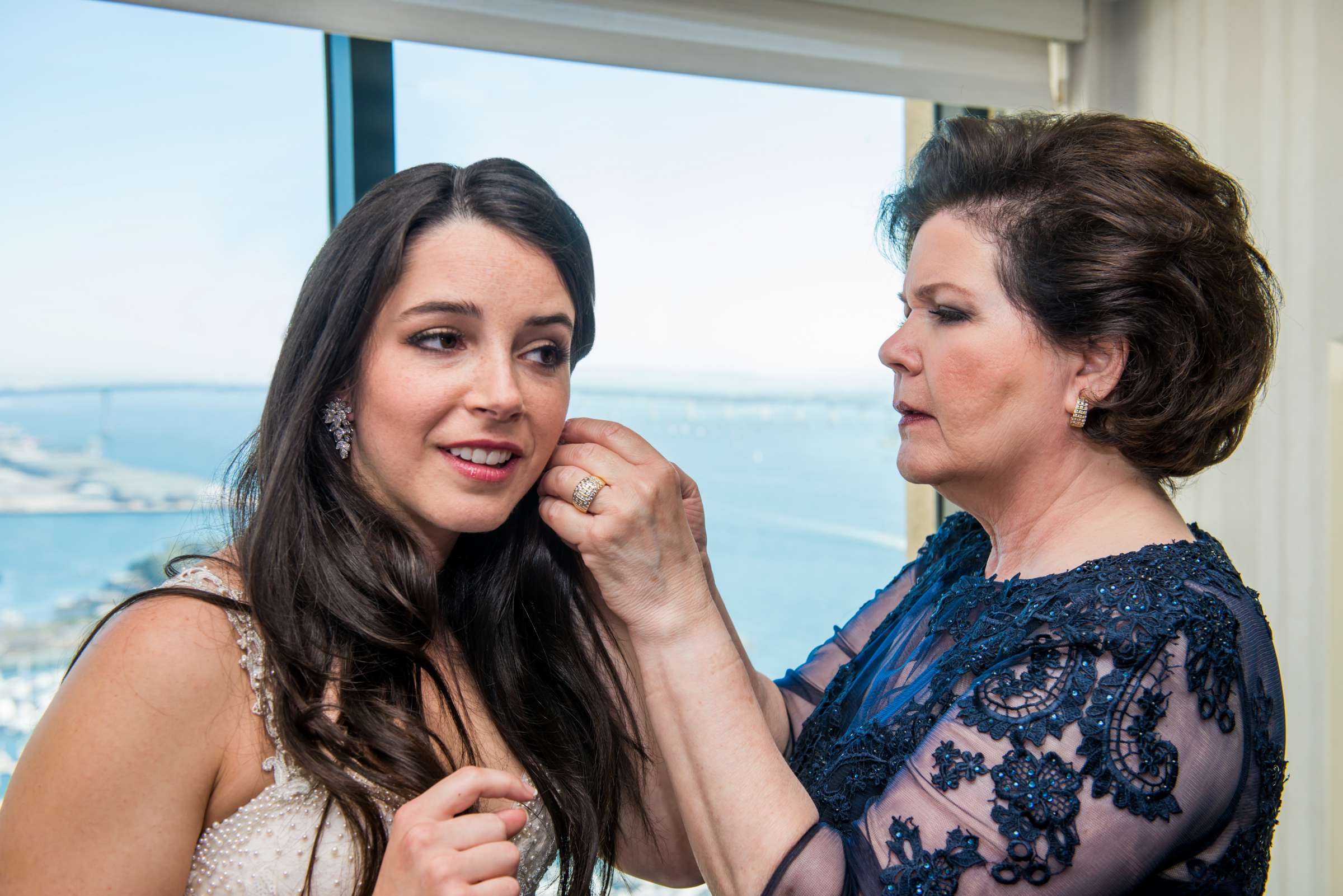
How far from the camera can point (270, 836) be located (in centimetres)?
109

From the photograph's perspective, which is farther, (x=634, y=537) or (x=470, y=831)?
(x=634, y=537)

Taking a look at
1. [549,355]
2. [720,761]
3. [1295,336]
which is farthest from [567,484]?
[1295,336]

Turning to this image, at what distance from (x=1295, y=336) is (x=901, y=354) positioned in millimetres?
1446

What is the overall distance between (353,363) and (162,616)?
14.0 inches

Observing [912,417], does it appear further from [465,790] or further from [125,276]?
[125,276]

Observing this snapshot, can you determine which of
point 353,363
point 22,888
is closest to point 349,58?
point 353,363

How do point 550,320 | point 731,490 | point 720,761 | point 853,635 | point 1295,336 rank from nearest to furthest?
→ point 720,761 → point 550,320 → point 853,635 → point 1295,336 → point 731,490

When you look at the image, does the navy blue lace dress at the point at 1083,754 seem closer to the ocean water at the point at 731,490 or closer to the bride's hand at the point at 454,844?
the bride's hand at the point at 454,844

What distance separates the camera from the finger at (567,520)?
49.6 inches

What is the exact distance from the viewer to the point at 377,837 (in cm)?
113

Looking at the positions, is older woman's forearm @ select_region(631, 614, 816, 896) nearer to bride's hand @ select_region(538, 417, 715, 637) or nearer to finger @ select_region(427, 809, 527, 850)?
bride's hand @ select_region(538, 417, 715, 637)

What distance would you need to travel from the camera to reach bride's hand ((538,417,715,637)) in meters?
1.25

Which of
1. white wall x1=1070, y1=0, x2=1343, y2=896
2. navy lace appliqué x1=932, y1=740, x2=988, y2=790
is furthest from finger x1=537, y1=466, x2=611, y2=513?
white wall x1=1070, y1=0, x2=1343, y2=896

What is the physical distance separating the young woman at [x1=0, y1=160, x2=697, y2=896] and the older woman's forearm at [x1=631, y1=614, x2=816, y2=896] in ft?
0.69
